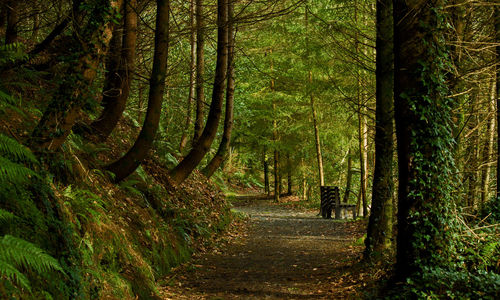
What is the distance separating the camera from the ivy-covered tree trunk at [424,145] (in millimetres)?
5188

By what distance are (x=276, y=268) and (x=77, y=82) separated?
5399mm

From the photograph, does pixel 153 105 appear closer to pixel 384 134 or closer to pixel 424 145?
pixel 384 134

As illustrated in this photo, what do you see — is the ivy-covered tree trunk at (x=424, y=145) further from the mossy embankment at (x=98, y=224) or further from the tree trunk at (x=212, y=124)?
the tree trunk at (x=212, y=124)

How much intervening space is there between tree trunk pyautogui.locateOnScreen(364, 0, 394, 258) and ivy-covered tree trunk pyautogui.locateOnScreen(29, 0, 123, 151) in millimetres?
5022

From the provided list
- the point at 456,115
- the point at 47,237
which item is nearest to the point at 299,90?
the point at 456,115

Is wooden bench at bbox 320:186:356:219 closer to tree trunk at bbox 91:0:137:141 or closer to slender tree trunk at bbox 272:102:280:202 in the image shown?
slender tree trunk at bbox 272:102:280:202

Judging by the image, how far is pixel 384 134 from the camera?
791 centimetres

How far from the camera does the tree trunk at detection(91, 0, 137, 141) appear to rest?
7.88 metres

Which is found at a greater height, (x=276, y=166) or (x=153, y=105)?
(x=153, y=105)

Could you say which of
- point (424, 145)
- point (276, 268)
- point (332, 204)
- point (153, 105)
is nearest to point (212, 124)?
point (153, 105)

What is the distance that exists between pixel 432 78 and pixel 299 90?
18.1 meters

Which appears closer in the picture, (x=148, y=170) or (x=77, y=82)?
(x=77, y=82)

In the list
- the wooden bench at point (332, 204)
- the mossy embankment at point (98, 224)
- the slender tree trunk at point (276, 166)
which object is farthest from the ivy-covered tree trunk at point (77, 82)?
the slender tree trunk at point (276, 166)

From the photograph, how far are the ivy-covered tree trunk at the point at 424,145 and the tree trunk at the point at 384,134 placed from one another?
2.43 metres
